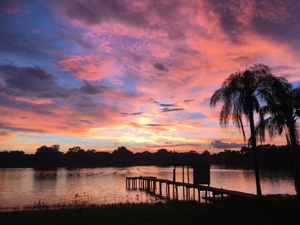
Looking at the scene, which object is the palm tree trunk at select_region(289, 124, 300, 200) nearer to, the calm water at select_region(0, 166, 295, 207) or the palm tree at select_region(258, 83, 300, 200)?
the palm tree at select_region(258, 83, 300, 200)

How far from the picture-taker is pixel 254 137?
18.9m

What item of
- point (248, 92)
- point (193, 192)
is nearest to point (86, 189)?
point (193, 192)

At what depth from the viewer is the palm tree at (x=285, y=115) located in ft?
62.6

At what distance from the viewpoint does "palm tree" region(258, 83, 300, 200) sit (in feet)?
62.6

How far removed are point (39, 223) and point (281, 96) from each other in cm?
1873

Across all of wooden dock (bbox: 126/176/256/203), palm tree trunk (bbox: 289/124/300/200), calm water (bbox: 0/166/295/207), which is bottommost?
calm water (bbox: 0/166/295/207)

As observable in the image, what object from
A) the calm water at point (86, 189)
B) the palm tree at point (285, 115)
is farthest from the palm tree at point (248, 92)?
the calm water at point (86, 189)

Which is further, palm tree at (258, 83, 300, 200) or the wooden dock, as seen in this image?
the wooden dock

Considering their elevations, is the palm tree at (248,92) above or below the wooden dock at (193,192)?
above

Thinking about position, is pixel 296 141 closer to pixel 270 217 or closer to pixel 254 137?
pixel 254 137

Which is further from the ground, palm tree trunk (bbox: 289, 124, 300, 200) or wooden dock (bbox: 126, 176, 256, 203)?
palm tree trunk (bbox: 289, 124, 300, 200)

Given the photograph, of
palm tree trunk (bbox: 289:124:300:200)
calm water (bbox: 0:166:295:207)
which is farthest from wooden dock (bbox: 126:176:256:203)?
palm tree trunk (bbox: 289:124:300:200)

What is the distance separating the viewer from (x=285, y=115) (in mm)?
19750

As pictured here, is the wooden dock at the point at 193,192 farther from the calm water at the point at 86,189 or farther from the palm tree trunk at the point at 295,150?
the palm tree trunk at the point at 295,150
